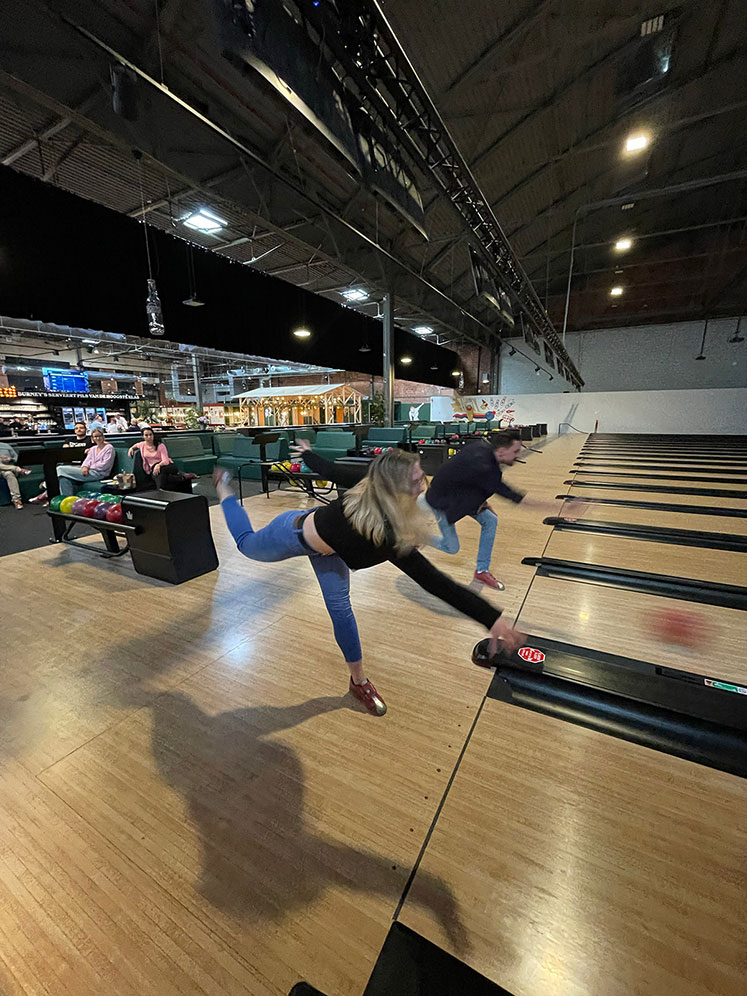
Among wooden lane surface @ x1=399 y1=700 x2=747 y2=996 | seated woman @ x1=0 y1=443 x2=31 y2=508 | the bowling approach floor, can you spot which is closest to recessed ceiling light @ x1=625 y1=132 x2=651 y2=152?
the bowling approach floor

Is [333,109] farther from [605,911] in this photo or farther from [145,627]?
[605,911]

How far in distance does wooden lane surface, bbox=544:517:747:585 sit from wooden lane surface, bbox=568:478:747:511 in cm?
201

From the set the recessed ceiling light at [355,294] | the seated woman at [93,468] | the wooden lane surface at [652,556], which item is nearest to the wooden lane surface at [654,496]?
the wooden lane surface at [652,556]

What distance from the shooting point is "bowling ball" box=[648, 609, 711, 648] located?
2146 mm

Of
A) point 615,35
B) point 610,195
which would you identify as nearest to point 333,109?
point 615,35

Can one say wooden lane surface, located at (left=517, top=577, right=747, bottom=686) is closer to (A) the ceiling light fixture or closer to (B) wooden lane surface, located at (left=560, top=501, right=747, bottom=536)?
(B) wooden lane surface, located at (left=560, top=501, right=747, bottom=536)

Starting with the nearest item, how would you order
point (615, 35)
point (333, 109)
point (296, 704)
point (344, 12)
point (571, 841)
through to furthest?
1. point (571, 841)
2. point (296, 704)
3. point (344, 12)
4. point (333, 109)
5. point (615, 35)

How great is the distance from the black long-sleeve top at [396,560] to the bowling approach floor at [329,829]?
1.99ft

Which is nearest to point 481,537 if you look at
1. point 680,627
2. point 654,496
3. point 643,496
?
point 680,627

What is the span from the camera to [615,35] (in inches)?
→ 176

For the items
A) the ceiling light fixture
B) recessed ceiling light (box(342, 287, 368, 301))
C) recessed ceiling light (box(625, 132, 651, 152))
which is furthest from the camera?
the ceiling light fixture

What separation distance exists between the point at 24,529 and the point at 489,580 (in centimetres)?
486

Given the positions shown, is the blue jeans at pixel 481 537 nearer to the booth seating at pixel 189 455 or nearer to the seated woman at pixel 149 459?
the seated woman at pixel 149 459

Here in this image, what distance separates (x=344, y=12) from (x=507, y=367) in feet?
54.0
